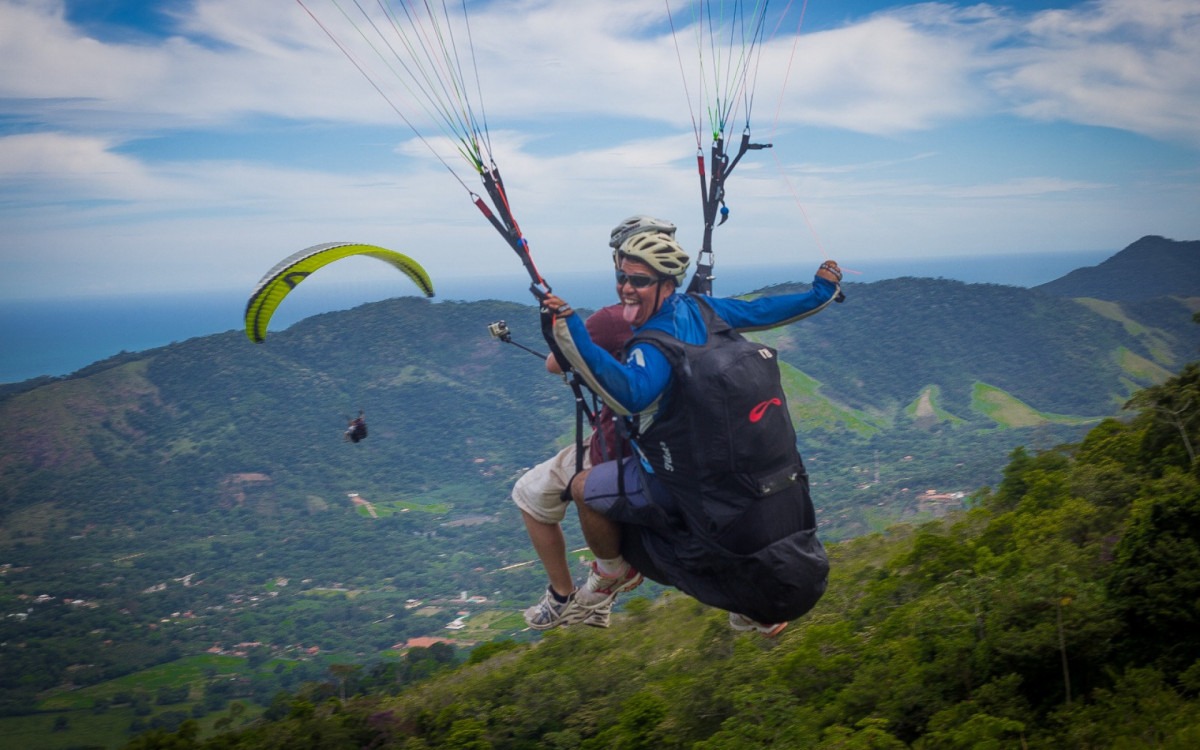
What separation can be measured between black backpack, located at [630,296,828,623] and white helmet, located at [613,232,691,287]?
312 millimetres

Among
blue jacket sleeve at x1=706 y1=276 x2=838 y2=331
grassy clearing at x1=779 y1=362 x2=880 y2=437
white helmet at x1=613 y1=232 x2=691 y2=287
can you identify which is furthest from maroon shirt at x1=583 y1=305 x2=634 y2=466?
grassy clearing at x1=779 y1=362 x2=880 y2=437

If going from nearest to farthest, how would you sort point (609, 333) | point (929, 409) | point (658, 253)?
point (658, 253)
point (609, 333)
point (929, 409)

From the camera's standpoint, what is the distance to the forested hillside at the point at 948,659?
9.77 metres

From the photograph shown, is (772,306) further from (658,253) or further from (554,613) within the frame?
(554,613)

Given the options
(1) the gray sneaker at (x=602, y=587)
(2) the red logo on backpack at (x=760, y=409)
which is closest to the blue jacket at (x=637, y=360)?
(2) the red logo on backpack at (x=760, y=409)

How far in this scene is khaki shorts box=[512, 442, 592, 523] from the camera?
200 inches

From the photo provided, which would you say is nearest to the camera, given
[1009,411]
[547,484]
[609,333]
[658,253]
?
[658,253]

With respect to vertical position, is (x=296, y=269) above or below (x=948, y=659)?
above

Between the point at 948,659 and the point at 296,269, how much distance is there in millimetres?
11444

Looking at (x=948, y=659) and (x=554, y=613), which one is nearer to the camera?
(x=554, y=613)

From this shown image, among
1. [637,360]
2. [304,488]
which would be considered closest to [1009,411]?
[304,488]

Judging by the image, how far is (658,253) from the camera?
4.58m

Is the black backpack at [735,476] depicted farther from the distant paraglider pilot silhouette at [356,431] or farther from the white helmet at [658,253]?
the distant paraglider pilot silhouette at [356,431]

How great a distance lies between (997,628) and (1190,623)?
3.21 m
